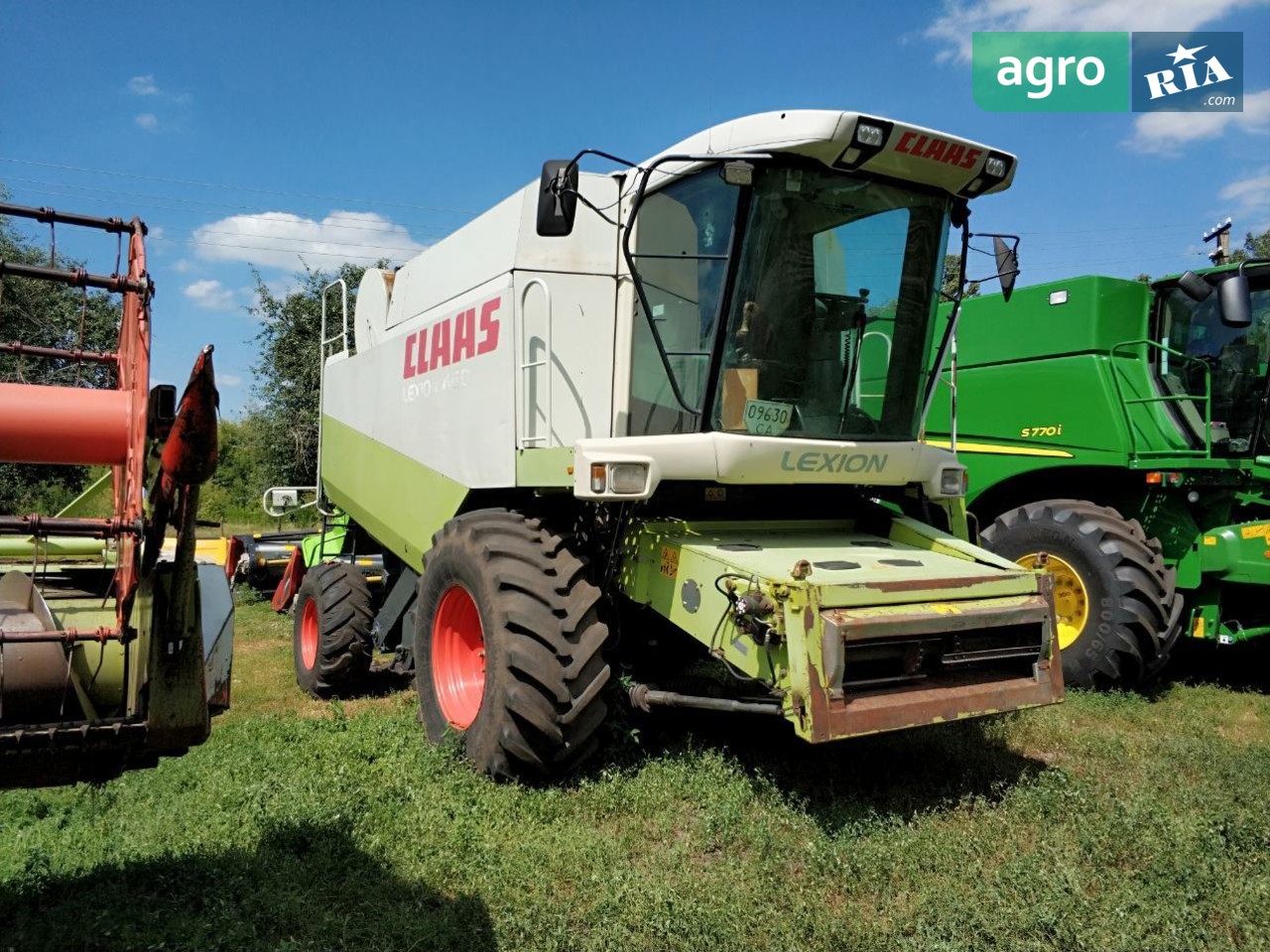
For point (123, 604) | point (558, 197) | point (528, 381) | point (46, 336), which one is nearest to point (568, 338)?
point (528, 381)

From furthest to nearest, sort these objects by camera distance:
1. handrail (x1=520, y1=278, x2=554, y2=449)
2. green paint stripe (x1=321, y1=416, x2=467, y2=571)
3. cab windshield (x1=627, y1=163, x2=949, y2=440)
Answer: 1. green paint stripe (x1=321, y1=416, x2=467, y2=571)
2. handrail (x1=520, y1=278, x2=554, y2=449)
3. cab windshield (x1=627, y1=163, x2=949, y2=440)

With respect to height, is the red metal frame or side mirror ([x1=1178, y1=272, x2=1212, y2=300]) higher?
side mirror ([x1=1178, y1=272, x2=1212, y2=300])

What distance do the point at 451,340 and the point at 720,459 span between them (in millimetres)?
2170

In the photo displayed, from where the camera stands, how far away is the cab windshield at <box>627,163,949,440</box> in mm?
4305

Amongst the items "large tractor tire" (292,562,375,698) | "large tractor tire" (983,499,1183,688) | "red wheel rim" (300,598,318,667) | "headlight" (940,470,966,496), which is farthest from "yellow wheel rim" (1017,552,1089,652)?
"red wheel rim" (300,598,318,667)

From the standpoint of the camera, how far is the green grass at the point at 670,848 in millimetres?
3035

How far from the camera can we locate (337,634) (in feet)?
21.8

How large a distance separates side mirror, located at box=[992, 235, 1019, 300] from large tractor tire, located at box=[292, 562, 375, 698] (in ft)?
15.5

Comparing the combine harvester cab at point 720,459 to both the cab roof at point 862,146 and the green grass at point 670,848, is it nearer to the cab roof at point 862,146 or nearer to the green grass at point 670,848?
the cab roof at point 862,146

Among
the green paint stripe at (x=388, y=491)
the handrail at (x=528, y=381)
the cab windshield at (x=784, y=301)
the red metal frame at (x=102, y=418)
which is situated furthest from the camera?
the green paint stripe at (x=388, y=491)

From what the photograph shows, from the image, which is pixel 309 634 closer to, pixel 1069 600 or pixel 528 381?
pixel 528 381

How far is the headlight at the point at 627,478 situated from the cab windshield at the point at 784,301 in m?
0.40

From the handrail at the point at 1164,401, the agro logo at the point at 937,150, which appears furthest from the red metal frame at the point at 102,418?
the handrail at the point at 1164,401

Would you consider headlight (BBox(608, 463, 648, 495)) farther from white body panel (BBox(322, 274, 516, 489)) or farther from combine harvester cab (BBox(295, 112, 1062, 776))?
white body panel (BBox(322, 274, 516, 489))
